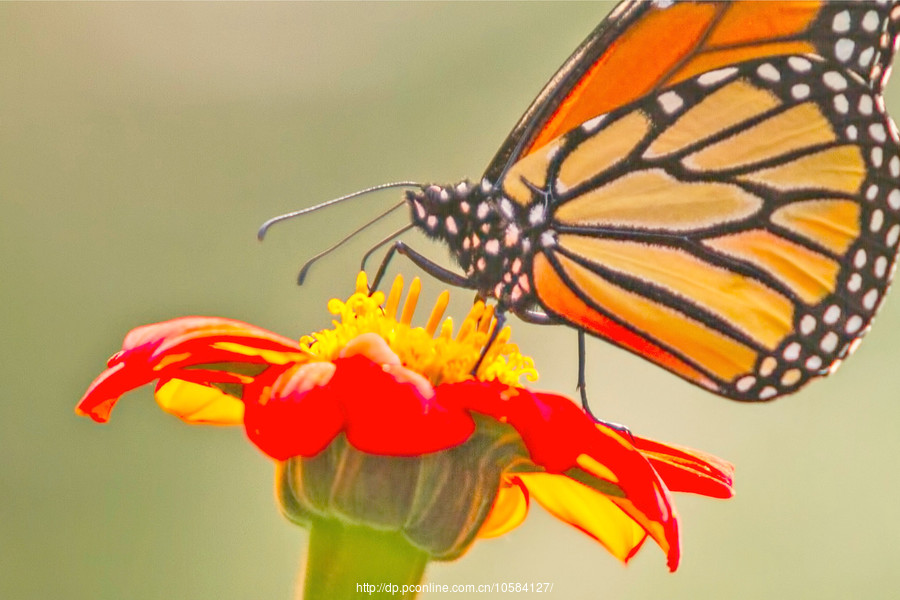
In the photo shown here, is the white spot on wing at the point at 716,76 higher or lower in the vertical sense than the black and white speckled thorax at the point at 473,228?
higher

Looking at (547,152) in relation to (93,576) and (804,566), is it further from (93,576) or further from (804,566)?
(804,566)

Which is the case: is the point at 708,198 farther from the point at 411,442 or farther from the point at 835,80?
the point at 411,442

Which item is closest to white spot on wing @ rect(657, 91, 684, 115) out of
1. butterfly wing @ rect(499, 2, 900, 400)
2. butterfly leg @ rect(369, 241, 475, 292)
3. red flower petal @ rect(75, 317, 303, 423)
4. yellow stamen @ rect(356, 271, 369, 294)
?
butterfly wing @ rect(499, 2, 900, 400)

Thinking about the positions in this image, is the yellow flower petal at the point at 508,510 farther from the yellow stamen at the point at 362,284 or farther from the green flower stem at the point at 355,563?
the yellow stamen at the point at 362,284

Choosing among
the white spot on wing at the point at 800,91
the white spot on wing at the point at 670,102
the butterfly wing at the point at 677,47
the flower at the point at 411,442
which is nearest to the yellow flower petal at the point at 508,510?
the flower at the point at 411,442

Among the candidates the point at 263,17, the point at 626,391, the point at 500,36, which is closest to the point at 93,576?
the point at 626,391

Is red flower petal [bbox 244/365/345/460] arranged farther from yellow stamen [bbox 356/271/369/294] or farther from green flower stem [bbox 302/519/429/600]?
yellow stamen [bbox 356/271/369/294]
